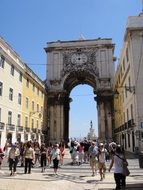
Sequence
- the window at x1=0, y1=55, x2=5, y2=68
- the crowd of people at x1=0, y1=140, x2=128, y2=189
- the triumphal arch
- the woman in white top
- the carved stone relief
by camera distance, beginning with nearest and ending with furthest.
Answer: the woman in white top, the crowd of people at x1=0, y1=140, x2=128, y2=189, the window at x1=0, y1=55, x2=5, y2=68, the triumphal arch, the carved stone relief

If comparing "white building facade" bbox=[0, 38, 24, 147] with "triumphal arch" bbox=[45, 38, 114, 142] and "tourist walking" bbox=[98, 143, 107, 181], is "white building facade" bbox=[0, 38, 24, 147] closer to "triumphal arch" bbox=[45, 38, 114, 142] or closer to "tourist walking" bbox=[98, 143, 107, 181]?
"triumphal arch" bbox=[45, 38, 114, 142]

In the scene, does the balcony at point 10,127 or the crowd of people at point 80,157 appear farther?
the balcony at point 10,127

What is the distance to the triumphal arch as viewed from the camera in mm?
53312

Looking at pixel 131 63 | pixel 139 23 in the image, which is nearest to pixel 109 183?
pixel 131 63

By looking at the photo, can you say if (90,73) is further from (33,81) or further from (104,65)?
(33,81)

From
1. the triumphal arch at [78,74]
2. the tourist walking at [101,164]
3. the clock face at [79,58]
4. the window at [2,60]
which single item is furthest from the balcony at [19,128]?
the tourist walking at [101,164]

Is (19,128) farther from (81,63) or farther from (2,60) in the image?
(81,63)

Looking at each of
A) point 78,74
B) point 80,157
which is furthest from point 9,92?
point 78,74

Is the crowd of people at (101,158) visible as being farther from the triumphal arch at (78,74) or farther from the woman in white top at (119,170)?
the triumphal arch at (78,74)

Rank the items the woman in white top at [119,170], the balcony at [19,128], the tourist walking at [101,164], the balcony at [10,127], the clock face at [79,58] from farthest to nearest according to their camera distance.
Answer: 1. the clock face at [79,58]
2. the balcony at [19,128]
3. the balcony at [10,127]
4. the tourist walking at [101,164]
5. the woman in white top at [119,170]

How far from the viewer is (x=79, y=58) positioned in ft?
184

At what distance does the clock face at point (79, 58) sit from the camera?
183 ft

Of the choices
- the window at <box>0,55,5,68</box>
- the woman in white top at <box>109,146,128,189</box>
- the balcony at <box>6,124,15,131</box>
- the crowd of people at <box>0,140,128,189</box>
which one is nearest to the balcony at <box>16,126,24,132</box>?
the balcony at <box>6,124,15,131</box>

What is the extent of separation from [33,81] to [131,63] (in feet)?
65.0
